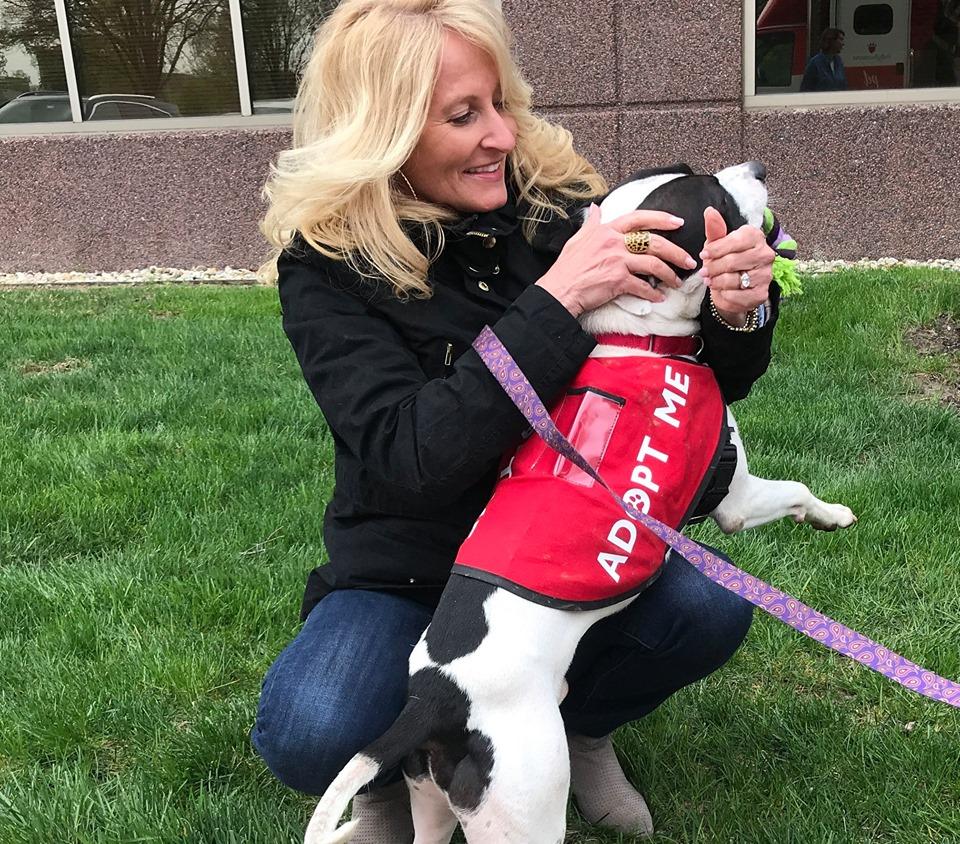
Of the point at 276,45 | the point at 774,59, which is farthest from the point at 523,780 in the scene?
the point at 276,45

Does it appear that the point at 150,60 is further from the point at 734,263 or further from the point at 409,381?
the point at 734,263

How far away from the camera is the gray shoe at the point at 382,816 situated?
7.08 ft

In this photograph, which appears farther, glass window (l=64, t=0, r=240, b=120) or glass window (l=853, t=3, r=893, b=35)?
glass window (l=64, t=0, r=240, b=120)

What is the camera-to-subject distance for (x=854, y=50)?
737 cm

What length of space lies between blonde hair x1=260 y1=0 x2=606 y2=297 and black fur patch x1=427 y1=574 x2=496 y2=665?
0.63 m

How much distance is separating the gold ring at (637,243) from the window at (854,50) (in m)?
5.89

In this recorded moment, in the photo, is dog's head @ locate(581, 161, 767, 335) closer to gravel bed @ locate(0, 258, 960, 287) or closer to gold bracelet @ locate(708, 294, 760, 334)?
gold bracelet @ locate(708, 294, 760, 334)

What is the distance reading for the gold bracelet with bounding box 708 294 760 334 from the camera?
192 cm

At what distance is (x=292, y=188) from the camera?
2115mm

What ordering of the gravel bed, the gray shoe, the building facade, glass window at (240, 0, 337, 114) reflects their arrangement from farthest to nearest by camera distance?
glass window at (240, 0, 337, 114) < the gravel bed < the building facade < the gray shoe

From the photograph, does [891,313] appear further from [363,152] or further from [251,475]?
[363,152]

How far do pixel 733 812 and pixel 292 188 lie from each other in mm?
1610

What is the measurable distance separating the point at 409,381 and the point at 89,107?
7.78 metres

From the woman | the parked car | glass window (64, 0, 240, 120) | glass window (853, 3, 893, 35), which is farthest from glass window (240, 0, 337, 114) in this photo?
the woman
